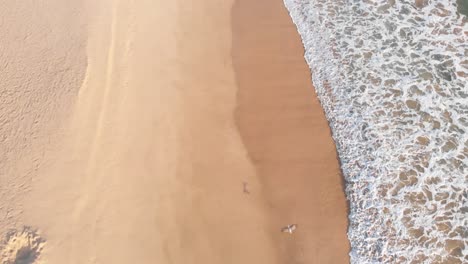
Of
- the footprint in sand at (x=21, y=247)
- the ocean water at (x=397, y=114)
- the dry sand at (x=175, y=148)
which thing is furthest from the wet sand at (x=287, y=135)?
the footprint in sand at (x=21, y=247)

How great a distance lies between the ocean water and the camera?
24.8 feet

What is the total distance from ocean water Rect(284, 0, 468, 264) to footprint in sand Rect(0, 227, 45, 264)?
4.69 meters

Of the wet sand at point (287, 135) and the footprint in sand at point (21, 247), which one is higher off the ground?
the footprint in sand at point (21, 247)

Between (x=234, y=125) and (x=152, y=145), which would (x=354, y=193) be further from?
(x=152, y=145)

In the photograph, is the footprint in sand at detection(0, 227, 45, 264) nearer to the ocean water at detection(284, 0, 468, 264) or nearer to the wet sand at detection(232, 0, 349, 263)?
the wet sand at detection(232, 0, 349, 263)

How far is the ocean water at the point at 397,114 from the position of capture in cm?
755

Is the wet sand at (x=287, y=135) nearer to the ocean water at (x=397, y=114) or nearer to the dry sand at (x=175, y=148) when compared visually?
the dry sand at (x=175, y=148)

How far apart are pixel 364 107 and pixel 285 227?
308cm

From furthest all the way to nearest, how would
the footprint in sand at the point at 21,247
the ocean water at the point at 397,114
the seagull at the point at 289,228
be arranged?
the ocean water at the point at 397,114 < the seagull at the point at 289,228 < the footprint in sand at the point at 21,247

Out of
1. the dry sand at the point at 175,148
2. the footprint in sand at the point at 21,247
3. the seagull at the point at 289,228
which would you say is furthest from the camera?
the seagull at the point at 289,228

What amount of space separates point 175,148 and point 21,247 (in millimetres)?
2814

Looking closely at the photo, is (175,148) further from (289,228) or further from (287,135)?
(289,228)

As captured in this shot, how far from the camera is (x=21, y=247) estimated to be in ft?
22.0

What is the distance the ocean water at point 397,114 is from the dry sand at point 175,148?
0.41 meters
